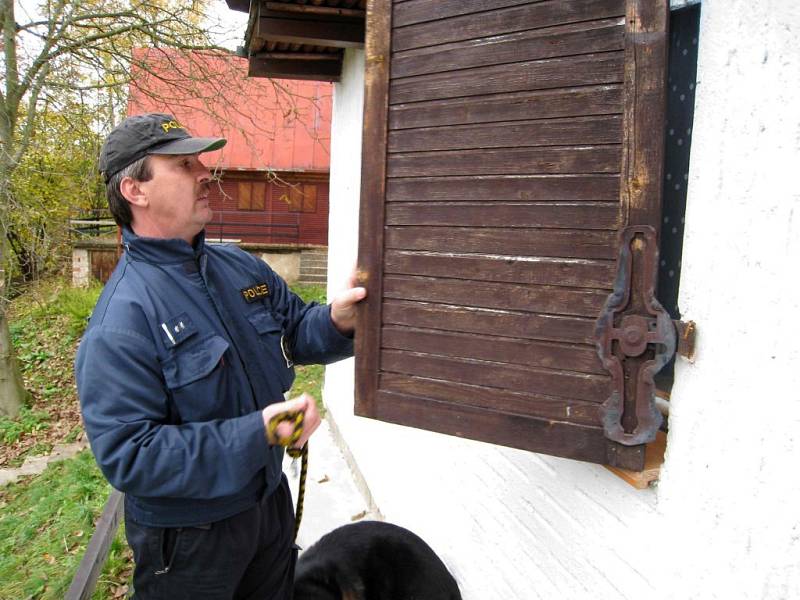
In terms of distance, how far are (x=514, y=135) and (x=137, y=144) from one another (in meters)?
1.11

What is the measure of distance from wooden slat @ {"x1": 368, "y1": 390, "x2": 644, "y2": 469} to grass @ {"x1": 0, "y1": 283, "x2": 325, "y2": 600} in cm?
254

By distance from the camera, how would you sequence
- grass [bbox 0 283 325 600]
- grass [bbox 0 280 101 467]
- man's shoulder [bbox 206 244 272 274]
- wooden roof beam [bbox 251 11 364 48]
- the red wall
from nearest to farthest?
1. man's shoulder [bbox 206 244 272 274]
2. grass [bbox 0 283 325 600]
3. wooden roof beam [bbox 251 11 364 48]
4. grass [bbox 0 280 101 467]
5. the red wall

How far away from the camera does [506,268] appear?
1593mm

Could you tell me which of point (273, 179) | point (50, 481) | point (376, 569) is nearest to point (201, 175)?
point (376, 569)

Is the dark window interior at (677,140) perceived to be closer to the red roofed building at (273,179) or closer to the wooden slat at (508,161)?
the wooden slat at (508,161)

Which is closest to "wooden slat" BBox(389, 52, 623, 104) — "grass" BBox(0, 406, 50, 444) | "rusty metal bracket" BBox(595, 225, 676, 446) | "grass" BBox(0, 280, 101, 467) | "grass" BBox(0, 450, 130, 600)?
"rusty metal bracket" BBox(595, 225, 676, 446)

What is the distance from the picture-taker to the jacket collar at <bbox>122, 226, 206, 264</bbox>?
1.89 meters

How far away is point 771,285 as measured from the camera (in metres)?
1.31

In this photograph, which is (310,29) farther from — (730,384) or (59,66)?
(59,66)

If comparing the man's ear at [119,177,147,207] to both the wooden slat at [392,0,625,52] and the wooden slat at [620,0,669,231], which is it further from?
the wooden slat at [620,0,669,231]

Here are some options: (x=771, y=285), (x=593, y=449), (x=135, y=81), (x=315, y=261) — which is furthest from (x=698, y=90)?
(x=315, y=261)

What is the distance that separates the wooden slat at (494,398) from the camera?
154 centimetres

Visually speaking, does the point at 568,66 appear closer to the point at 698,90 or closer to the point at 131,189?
the point at 698,90

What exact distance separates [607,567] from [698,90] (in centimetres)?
131
